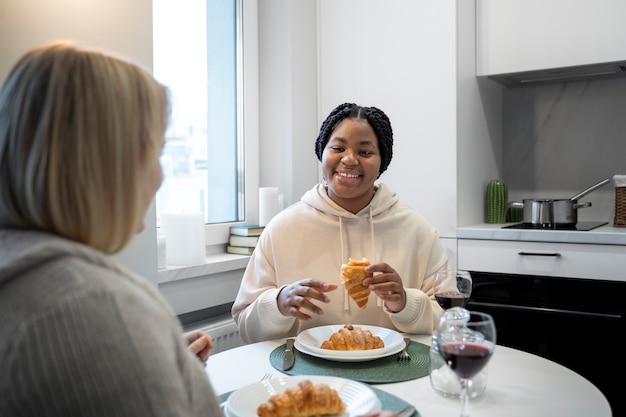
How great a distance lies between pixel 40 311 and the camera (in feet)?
2.06

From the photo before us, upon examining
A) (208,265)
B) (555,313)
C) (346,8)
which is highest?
(346,8)

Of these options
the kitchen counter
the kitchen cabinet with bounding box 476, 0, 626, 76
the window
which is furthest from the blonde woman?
the kitchen cabinet with bounding box 476, 0, 626, 76

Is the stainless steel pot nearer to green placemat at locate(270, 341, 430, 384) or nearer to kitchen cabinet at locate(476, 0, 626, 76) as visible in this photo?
kitchen cabinet at locate(476, 0, 626, 76)

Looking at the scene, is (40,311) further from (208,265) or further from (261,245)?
(208,265)

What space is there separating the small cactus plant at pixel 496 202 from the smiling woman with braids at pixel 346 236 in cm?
120

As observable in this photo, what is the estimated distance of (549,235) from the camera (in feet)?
8.48

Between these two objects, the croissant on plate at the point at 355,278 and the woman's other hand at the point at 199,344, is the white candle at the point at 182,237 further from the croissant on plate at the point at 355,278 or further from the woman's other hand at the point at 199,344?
the woman's other hand at the point at 199,344

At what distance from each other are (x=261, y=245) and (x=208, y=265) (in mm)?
674

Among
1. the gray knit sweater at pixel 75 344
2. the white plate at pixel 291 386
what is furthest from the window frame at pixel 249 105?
the gray knit sweater at pixel 75 344

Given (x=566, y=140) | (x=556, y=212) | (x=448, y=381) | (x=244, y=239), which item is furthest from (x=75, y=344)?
(x=566, y=140)

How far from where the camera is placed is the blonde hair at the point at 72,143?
2.31ft

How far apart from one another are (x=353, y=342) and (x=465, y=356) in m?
0.51

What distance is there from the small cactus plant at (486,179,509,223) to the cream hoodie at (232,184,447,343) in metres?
1.20

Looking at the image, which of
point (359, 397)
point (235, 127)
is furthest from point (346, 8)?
point (359, 397)
